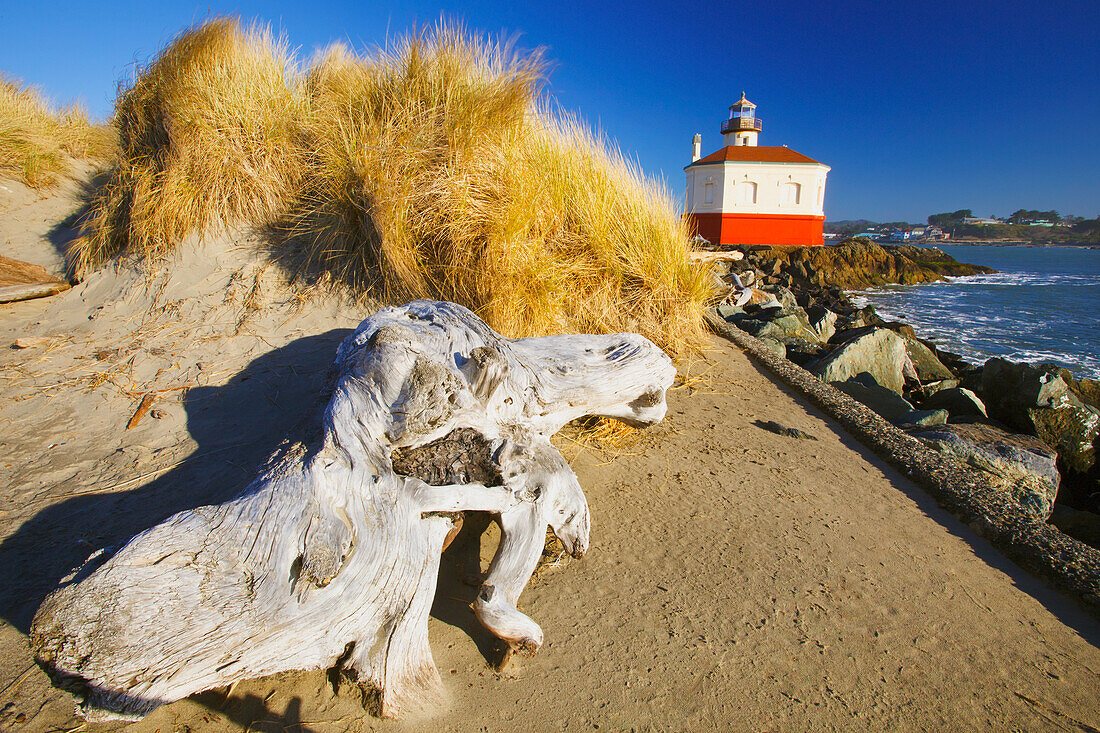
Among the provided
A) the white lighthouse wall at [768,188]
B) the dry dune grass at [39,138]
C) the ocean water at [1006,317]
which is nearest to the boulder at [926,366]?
the ocean water at [1006,317]

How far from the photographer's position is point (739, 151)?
2767cm

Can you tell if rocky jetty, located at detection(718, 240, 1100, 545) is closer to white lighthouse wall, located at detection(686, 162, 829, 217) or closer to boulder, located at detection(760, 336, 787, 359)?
boulder, located at detection(760, 336, 787, 359)

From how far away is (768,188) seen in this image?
26641 millimetres

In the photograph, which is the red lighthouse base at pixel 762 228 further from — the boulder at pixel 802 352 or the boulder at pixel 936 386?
the boulder at pixel 802 352

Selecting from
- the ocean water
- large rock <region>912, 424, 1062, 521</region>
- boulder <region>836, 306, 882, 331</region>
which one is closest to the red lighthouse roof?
the ocean water

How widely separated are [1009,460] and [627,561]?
3.17 meters

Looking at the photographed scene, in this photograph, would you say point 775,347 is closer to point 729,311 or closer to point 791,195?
point 729,311

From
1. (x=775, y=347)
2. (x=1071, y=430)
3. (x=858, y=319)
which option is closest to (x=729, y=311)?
(x=775, y=347)

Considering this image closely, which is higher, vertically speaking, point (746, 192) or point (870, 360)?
point (746, 192)

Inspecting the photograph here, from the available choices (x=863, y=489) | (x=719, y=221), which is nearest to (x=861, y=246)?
(x=719, y=221)

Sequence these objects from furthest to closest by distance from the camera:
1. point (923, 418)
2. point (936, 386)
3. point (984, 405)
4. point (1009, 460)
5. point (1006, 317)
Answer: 1. point (1006, 317)
2. point (936, 386)
3. point (984, 405)
4. point (923, 418)
5. point (1009, 460)

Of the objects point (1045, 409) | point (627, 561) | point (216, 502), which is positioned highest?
point (216, 502)

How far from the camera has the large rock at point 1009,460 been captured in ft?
11.0

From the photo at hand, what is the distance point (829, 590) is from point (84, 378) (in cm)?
445
